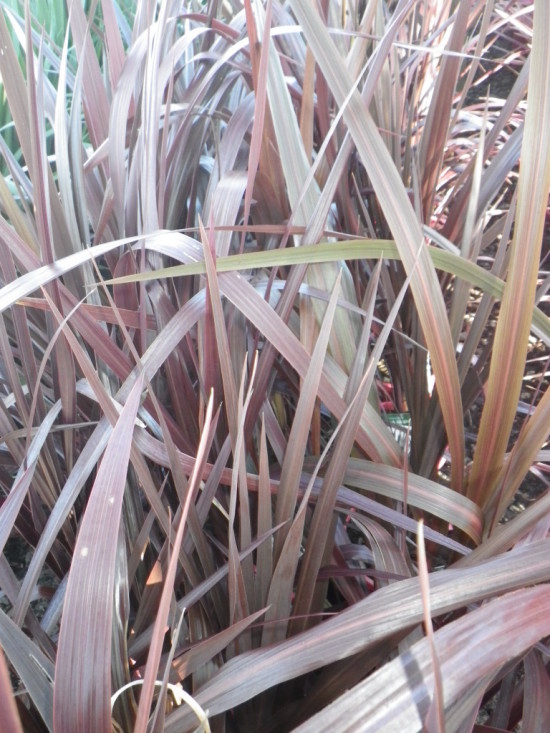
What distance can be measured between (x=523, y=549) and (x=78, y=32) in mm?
568

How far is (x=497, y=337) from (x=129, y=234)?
32 centimetres

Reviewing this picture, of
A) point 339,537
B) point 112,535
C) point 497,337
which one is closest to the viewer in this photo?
point 112,535

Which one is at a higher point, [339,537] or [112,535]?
[112,535]

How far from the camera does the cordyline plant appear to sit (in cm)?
24

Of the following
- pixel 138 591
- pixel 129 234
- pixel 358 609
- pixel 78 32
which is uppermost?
pixel 78 32

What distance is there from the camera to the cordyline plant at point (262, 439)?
0.24m

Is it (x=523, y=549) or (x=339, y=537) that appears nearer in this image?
(x=523, y=549)

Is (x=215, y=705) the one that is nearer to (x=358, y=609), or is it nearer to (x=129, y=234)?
(x=358, y=609)

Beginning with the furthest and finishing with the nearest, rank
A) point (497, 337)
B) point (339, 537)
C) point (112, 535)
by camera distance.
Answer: point (339, 537) < point (497, 337) < point (112, 535)

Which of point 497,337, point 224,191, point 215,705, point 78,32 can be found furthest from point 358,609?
point 78,32

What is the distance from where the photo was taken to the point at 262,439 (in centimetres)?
35

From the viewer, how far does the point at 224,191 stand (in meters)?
0.47

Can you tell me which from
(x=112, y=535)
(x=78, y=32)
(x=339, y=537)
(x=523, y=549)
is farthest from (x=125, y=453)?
(x=78, y=32)

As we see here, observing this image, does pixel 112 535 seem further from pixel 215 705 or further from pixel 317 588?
pixel 317 588
